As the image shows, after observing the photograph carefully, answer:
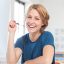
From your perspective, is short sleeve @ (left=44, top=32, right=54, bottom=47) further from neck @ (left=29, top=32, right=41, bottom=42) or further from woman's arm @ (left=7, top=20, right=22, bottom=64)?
woman's arm @ (left=7, top=20, right=22, bottom=64)

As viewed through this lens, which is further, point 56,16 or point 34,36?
point 56,16

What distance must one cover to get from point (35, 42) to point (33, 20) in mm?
117

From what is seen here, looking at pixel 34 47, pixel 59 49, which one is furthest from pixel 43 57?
pixel 59 49

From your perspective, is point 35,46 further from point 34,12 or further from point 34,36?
point 34,12

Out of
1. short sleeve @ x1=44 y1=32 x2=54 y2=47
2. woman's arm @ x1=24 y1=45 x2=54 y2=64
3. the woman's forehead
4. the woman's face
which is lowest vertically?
woman's arm @ x1=24 y1=45 x2=54 y2=64

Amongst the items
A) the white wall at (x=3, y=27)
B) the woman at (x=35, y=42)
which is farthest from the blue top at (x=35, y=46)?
the white wall at (x=3, y=27)

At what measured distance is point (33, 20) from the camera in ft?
3.28

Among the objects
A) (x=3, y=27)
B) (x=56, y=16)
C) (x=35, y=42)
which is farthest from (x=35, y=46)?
(x=56, y=16)

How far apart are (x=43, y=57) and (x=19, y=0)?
1.38 metres

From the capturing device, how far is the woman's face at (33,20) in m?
1.00

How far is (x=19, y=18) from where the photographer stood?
2248 mm

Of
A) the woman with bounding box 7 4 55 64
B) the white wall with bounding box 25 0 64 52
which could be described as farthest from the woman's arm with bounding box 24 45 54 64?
the white wall with bounding box 25 0 64 52

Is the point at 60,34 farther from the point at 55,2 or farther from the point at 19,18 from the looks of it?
the point at 19,18

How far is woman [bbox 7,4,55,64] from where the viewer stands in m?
0.98
